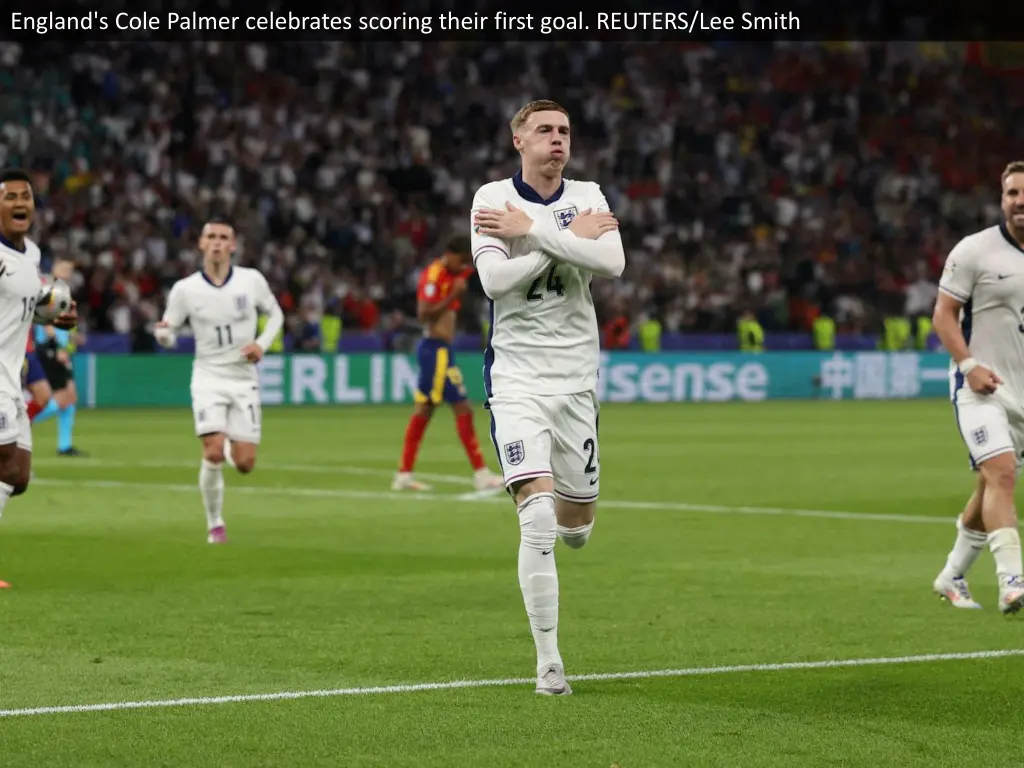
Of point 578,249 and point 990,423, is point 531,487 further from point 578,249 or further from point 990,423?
point 990,423

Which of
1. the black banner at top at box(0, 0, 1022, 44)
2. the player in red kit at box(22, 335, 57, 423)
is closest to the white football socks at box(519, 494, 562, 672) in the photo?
the player in red kit at box(22, 335, 57, 423)

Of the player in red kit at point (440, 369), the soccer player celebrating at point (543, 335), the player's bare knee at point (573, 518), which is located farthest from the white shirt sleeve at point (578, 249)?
the player in red kit at point (440, 369)

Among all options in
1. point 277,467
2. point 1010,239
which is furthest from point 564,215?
point 277,467

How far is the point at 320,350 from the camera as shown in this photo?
1389 inches

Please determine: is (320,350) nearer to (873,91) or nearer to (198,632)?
(873,91)

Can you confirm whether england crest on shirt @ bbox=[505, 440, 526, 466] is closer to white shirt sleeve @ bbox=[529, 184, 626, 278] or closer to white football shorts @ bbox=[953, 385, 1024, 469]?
white shirt sleeve @ bbox=[529, 184, 626, 278]

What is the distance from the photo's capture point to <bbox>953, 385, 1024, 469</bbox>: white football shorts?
9.76 meters

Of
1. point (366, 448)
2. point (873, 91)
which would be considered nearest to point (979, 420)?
point (366, 448)

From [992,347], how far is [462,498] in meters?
7.83

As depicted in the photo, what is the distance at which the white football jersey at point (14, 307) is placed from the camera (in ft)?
33.9

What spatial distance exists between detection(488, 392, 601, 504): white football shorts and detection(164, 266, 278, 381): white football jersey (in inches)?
246

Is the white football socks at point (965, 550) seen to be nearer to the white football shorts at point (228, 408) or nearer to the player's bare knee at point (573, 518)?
the player's bare knee at point (573, 518)

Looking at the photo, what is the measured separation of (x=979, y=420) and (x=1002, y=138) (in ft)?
134

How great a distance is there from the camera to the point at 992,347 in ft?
32.6
